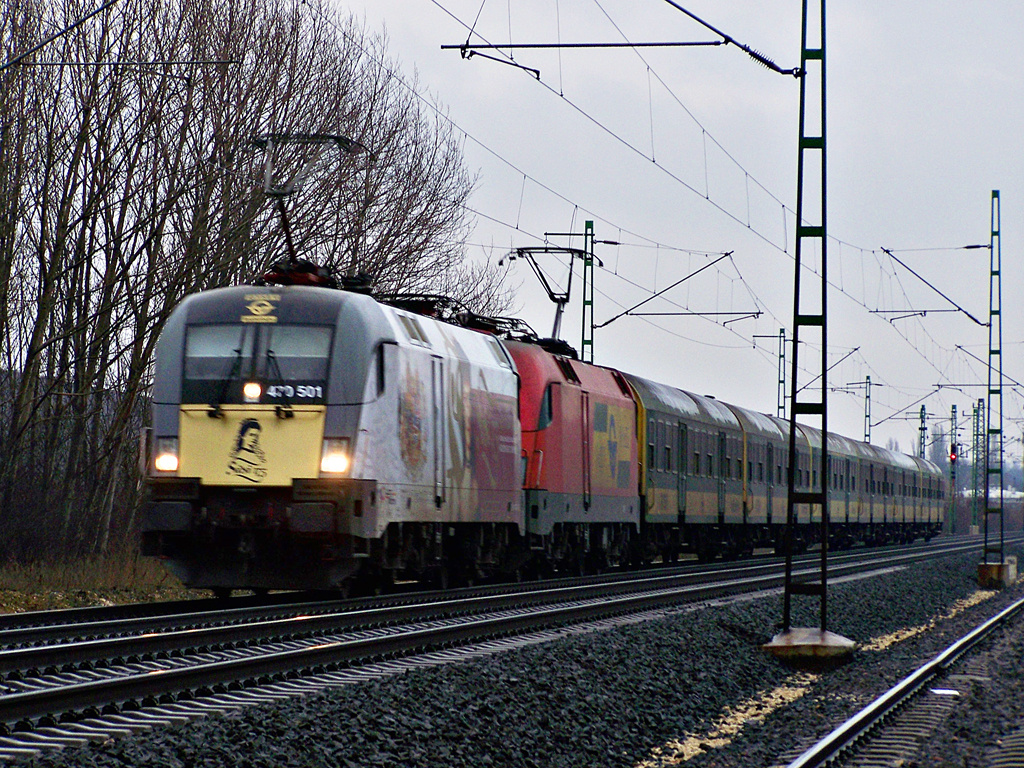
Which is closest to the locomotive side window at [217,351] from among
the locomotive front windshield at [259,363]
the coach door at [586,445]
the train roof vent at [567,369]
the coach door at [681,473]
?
the locomotive front windshield at [259,363]

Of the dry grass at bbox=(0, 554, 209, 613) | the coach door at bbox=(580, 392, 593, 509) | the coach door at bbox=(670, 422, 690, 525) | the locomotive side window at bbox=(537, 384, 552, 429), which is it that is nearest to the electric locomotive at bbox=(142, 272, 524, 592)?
the dry grass at bbox=(0, 554, 209, 613)

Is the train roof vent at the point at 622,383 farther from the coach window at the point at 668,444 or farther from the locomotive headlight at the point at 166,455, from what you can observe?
the locomotive headlight at the point at 166,455

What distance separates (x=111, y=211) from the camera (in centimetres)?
2348

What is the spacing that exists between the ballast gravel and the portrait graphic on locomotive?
346 cm

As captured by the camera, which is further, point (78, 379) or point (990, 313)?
point (990, 313)

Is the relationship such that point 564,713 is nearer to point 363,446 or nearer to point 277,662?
point 277,662

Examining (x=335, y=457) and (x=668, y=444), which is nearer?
(x=335, y=457)

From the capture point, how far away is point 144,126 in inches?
928

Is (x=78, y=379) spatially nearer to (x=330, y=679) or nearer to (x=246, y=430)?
(x=246, y=430)

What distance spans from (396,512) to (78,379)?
8.75m

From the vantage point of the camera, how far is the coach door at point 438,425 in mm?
17203

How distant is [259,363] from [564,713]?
708 cm

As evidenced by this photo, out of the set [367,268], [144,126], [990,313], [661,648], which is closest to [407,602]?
[661,648]

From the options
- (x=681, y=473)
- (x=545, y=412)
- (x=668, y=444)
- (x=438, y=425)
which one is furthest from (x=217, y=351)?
(x=681, y=473)
